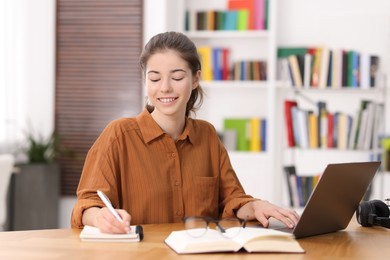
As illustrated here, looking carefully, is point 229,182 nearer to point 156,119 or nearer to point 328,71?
point 156,119

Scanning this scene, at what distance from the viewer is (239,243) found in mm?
1854

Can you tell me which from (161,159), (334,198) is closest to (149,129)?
(161,159)

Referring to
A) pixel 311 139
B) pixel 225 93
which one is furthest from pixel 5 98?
pixel 311 139

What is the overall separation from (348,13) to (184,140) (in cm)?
363

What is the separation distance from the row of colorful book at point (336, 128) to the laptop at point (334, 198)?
3190 mm

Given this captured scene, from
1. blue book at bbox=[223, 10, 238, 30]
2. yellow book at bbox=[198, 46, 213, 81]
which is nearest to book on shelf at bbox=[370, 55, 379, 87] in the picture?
blue book at bbox=[223, 10, 238, 30]

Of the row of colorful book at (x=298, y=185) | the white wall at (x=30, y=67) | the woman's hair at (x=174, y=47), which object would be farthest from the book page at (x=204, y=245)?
the white wall at (x=30, y=67)

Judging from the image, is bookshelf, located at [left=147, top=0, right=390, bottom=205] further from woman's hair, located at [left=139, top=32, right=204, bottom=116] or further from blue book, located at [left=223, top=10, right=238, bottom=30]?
woman's hair, located at [left=139, top=32, right=204, bottom=116]

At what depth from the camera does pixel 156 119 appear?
2.55 metres

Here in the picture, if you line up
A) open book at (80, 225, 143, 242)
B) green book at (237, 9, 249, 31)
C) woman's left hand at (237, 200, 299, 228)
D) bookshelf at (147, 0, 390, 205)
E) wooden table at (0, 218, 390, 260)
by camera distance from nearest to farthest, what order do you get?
wooden table at (0, 218, 390, 260), open book at (80, 225, 143, 242), woman's left hand at (237, 200, 299, 228), bookshelf at (147, 0, 390, 205), green book at (237, 9, 249, 31)

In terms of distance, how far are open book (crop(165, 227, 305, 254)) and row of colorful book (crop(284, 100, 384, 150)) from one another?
3.61m

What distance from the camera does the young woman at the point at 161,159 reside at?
241 centimetres

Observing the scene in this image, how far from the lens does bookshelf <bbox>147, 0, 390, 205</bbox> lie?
5.75 meters

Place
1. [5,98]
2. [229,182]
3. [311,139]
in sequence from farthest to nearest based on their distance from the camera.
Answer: [5,98] < [311,139] < [229,182]
